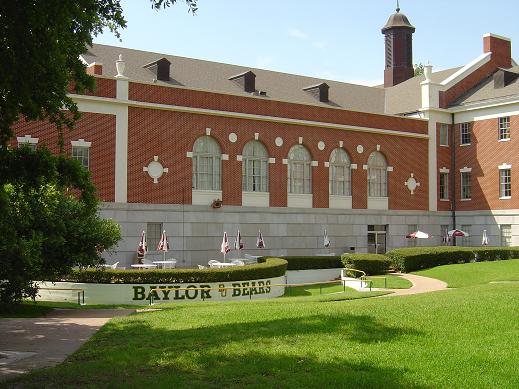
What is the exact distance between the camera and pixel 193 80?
37625 mm

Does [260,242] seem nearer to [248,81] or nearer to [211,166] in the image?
[211,166]

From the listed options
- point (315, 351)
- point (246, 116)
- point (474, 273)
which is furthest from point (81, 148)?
point (315, 351)

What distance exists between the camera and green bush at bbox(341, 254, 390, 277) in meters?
34.3

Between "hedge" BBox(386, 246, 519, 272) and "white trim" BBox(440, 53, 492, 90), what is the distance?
1294cm

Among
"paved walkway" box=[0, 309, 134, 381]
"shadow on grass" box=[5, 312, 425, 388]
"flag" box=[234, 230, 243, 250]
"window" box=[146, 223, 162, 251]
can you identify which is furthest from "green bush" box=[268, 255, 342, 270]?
"shadow on grass" box=[5, 312, 425, 388]

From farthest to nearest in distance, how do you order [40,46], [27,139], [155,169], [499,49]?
[499,49] < [155,169] < [27,139] < [40,46]

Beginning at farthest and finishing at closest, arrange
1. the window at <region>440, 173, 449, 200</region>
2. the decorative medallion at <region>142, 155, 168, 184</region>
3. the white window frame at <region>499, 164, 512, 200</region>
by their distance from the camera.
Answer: the window at <region>440, 173, 449, 200</region> → the white window frame at <region>499, 164, 512, 200</region> → the decorative medallion at <region>142, 155, 168, 184</region>

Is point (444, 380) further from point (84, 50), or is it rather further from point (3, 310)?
point (3, 310)

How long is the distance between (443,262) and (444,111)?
1231cm

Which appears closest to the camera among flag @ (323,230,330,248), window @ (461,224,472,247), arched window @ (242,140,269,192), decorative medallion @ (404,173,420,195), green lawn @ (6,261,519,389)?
green lawn @ (6,261,519,389)

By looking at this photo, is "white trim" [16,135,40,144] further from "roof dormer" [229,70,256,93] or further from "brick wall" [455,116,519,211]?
"brick wall" [455,116,519,211]

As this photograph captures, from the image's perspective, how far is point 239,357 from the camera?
10.4 m

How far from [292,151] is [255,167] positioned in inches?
105

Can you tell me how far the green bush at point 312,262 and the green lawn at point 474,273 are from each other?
4.41 metres
